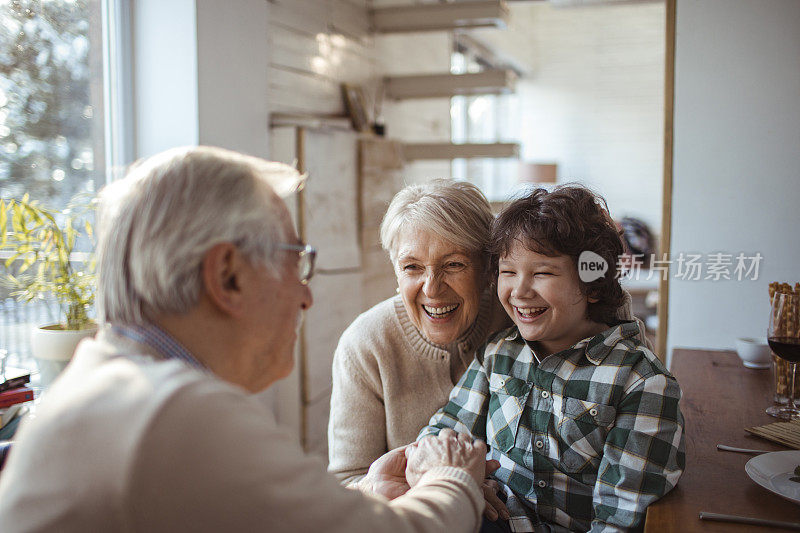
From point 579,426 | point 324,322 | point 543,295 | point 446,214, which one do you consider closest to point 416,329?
point 446,214

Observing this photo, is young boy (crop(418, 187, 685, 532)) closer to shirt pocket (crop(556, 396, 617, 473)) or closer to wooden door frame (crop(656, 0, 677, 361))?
shirt pocket (crop(556, 396, 617, 473))

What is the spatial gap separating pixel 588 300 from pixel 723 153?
151 cm

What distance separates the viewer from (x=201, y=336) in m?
0.97

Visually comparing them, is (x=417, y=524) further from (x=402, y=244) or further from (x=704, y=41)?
(x=704, y=41)

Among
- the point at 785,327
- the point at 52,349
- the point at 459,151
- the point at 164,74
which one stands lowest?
the point at 52,349

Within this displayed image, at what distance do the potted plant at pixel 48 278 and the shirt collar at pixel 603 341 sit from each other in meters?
1.45

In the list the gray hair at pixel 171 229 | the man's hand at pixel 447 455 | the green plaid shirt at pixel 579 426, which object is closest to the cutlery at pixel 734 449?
the green plaid shirt at pixel 579 426

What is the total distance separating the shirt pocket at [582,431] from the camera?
4.62 feet

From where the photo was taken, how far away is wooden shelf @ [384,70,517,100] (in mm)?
4117

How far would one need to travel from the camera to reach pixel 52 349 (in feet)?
6.73

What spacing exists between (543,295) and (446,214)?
0.34m

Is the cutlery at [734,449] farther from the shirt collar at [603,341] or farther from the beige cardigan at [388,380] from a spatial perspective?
the beige cardigan at [388,380]

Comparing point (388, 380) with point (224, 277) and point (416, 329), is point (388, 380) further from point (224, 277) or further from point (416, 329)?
point (224, 277)

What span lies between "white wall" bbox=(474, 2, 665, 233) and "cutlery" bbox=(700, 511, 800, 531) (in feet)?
22.7
